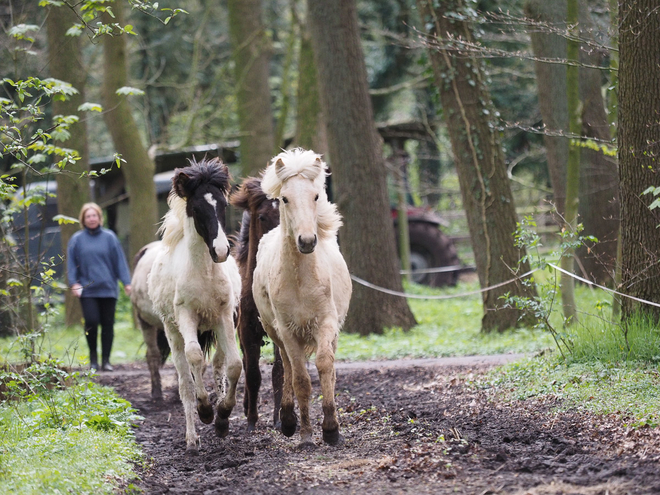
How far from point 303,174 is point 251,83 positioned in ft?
42.7

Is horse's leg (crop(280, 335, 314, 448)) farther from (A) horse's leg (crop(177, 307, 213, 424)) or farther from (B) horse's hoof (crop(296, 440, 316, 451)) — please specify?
(A) horse's leg (crop(177, 307, 213, 424))

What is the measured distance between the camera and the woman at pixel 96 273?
35.2ft

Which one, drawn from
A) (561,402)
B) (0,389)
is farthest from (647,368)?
(0,389)

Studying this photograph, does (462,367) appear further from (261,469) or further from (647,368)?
(261,469)

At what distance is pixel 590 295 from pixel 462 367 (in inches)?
209

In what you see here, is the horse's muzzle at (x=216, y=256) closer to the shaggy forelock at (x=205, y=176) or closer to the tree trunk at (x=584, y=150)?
the shaggy forelock at (x=205, y=176)

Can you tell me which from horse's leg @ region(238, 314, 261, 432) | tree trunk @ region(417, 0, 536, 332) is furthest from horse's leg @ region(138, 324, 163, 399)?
tree trunk @ region(417, 0, 536, 332)

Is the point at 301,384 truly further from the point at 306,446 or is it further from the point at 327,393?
the point at 306,446

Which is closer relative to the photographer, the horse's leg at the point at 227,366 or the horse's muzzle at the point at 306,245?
the horse's muzzle at the point at 306,245

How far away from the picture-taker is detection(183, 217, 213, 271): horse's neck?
→ 654 centimetres

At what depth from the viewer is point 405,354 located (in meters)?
10.6

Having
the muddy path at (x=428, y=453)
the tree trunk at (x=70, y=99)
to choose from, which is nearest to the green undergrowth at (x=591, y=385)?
the muddy path at (x=428, y=453)

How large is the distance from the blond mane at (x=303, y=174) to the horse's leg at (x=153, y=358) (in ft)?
12.5

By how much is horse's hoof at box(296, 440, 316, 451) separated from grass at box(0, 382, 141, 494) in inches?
49.7
